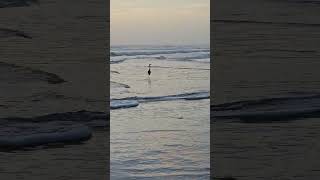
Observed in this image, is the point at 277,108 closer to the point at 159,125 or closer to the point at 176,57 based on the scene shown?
the point at 159,125

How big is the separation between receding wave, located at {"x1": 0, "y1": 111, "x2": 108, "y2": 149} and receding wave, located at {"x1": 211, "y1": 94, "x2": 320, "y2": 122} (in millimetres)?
442

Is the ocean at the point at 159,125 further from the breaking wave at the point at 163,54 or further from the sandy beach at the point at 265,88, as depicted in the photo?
the breaking wave at the point at 163,54

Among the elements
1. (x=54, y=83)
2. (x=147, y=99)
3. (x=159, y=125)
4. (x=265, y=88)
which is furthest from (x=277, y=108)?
(x=147, y=99)

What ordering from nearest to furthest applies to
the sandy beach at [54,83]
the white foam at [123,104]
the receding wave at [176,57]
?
the sandy beach at [54,83], the white foam at [123,104], the receding wave at [176,57]

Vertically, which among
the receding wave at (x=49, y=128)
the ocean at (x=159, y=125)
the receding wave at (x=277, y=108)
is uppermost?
the receding wave at (x=277, y=108)

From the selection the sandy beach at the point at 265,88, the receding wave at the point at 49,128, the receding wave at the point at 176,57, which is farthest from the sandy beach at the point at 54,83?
the receding wave at the point at 176,57

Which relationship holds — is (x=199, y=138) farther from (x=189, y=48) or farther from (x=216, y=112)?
(x=189, y=48)

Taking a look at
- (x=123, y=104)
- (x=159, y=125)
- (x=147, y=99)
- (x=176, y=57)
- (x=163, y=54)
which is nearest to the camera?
(x=159, y=125)

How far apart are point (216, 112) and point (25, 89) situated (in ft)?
2.16

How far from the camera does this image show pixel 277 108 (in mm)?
1791

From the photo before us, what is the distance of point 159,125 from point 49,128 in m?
6.94

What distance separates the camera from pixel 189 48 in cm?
3050

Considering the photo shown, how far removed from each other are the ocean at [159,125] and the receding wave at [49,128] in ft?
11.4

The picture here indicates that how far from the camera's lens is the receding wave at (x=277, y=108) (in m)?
1.76
